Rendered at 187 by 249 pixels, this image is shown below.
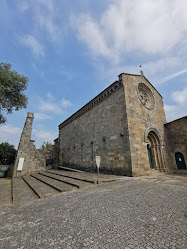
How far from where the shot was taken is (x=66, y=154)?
15969 mm

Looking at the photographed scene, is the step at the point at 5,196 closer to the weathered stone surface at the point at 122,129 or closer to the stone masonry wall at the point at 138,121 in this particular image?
the weathered stone surface at the point at 122,129

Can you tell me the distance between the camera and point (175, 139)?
1141cm

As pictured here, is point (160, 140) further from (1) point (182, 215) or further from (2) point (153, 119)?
(1) point (182, 215)

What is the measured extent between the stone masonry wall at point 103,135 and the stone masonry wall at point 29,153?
3.68 meters

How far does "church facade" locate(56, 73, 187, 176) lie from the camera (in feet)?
26.6

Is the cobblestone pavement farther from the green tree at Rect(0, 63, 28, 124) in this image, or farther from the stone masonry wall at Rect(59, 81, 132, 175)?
the green tree at Rect(0, 63, 28, 124)

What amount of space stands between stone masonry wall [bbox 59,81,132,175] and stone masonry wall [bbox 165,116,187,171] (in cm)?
610

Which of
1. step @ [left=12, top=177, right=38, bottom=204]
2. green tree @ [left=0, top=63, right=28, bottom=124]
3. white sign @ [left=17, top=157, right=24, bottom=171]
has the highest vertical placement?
green tree @ [left=0, top=63, right=28, bottom=124]

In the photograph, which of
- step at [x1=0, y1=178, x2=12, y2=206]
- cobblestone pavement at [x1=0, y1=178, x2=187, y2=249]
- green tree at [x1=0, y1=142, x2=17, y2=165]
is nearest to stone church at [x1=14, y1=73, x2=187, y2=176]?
green tree at [x1=0, y1=142, x2=17, y2=165]

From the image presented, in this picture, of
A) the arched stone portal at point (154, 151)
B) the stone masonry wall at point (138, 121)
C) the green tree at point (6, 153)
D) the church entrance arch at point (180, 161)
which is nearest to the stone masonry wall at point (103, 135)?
the stone masonry wall at point (138, 121)

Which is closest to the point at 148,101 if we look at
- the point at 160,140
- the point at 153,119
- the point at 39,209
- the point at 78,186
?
the point at 153,119

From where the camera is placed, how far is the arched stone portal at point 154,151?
10.2 m

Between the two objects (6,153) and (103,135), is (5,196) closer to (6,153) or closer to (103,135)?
(103,135)

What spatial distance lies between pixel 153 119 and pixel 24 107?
12.4 m
